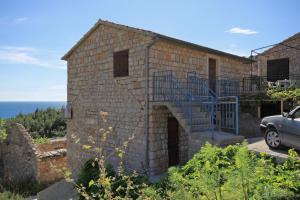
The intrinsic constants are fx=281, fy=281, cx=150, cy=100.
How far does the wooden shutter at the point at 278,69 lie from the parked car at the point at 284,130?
10748 millimetres

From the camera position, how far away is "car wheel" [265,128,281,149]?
8.02 metres

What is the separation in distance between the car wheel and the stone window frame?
5.46 meters

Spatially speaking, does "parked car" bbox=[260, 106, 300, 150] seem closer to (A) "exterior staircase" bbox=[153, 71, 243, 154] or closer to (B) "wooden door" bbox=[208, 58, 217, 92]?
(A) "exterior staircase" bbox=[153, 71, 243, 154]

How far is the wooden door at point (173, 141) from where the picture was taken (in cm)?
1077

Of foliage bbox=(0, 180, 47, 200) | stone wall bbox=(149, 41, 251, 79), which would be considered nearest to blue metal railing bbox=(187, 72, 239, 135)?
stone wall bbox=(149, 41, 251, 79)

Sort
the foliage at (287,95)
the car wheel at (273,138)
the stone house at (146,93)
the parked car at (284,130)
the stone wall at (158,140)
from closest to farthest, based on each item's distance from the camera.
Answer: the parked car at (284,130), the car wheel at (273,138), the stone house at (146,93), the stone wall at (158,140), the foliage at (287,95)

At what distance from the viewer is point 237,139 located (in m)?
8.18

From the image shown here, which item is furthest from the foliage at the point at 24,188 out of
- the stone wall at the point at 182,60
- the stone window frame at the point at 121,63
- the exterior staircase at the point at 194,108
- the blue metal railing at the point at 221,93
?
the blue metal railing at the point at 221,93

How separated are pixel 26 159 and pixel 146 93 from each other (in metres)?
9.57

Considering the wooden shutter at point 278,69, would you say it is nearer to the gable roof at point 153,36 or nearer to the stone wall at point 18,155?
the gable roof at point 153,36

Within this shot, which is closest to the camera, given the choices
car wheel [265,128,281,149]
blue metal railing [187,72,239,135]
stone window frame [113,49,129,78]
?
car wheel [265,128,281,149]

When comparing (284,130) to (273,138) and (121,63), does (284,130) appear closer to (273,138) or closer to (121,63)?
(273,138)

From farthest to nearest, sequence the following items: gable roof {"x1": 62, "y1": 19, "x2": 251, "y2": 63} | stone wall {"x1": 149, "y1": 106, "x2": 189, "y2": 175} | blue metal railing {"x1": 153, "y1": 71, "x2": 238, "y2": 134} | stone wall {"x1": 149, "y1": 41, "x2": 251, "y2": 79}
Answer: stone wall {"x1": 149, "y1": 41, "x2": 251, "y2": 79}
stone wall {"x1": 149, "y1": 106, "x2": 189, "y2": 175}
gable roof {"x1": 62, "y1": 19, "x2": 251, "y2": 63}
blue metal railing {"x1": 153, "y1": 71, "x2": 238, "y2": 134}

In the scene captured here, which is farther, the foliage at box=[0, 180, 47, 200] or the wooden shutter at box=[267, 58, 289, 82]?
the wooden shutter at box=[267, 58, 289, 82]
